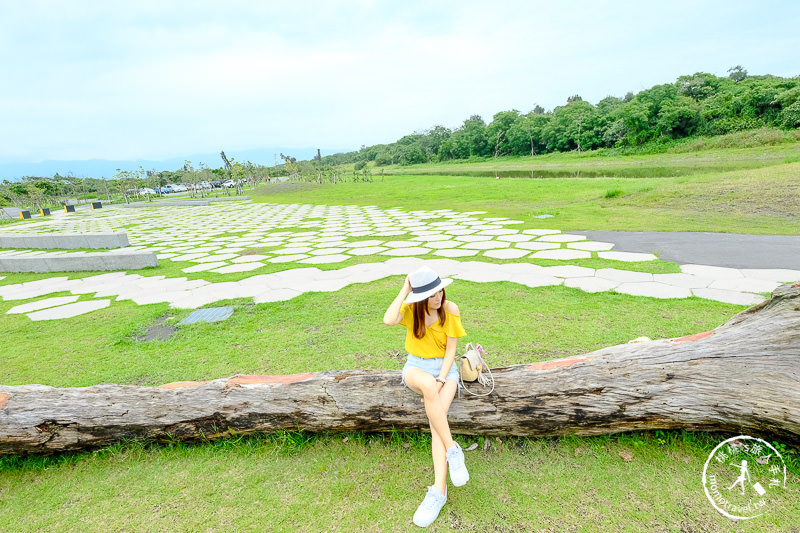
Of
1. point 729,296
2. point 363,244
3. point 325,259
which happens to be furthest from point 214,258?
point 729,296

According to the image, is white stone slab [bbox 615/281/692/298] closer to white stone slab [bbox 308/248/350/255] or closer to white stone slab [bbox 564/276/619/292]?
white stone slab [bbox 564/276/619/292]

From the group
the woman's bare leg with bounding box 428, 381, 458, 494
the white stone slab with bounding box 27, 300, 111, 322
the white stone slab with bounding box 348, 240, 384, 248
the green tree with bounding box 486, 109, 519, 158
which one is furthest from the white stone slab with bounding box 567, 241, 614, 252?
the green tree with bounding box 486, 109, 519, 158

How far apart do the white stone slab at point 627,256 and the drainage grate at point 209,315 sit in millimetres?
4456

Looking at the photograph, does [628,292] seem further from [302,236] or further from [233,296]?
[302,236]

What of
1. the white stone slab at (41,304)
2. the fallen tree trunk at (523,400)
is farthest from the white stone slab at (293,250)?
the fallen tree trunk at (523,400)

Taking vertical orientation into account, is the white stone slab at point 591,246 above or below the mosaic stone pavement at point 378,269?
below

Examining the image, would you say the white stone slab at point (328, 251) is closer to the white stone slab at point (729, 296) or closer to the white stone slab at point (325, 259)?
the white stone slab at point (325, 259)

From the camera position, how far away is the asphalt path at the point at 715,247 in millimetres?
4344

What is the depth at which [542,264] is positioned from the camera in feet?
15.7

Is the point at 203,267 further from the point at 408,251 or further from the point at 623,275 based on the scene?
the point at 623,275

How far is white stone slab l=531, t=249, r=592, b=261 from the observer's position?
16.5 ft

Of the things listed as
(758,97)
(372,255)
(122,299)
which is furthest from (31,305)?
(758,97)

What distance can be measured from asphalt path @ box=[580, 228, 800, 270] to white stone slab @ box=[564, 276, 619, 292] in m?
1.26

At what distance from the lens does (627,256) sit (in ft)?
16.1
